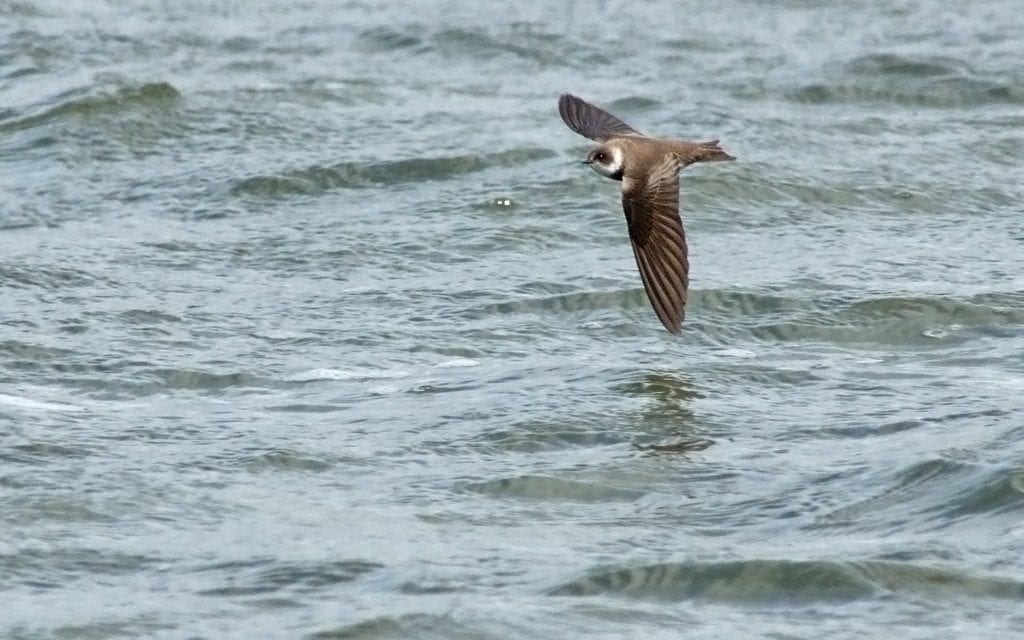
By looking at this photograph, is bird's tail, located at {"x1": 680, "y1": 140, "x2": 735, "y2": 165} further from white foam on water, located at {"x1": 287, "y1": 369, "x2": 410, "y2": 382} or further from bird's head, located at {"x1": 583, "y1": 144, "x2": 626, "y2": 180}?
white foam on water, located at {"x1": 287, "y1": 369, "x2": 410, "y2": 382}

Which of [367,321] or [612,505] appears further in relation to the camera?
[367,321]

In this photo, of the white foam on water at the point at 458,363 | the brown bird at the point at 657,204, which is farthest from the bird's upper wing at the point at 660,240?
the white foam on water at the point at 458,363

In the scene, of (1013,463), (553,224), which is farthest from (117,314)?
(1013,463)

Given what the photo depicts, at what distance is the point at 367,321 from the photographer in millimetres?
6090

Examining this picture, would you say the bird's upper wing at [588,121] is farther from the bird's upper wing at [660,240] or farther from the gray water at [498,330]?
the bird's upper wing at [660,240]

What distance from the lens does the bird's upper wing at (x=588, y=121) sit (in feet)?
21.7

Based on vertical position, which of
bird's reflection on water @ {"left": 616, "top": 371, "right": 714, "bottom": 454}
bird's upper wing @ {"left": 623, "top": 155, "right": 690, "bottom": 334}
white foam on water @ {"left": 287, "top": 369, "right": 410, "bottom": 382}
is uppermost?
bird's upper wing @ {"left": 623, "top": 155, "right": 690, "bottom": 334}

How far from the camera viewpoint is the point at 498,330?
235 inches

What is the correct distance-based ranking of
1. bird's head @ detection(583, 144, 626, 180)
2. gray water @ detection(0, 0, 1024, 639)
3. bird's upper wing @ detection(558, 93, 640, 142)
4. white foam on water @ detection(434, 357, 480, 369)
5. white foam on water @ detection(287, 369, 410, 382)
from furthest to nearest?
bird's upper wing @ detection(558, 93, 640, 142) < bird's head @ detection(583, 144, 626, 180) < white foam on water @ detection(434, 357, 480, 369) < white foam on water @ detection(287, 369, 410, 382) < gray water @ detection(0, 0, 1024, 639)

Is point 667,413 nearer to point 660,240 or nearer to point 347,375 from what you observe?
point 660,240

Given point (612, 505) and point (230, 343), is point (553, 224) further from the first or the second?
point (612, 505)

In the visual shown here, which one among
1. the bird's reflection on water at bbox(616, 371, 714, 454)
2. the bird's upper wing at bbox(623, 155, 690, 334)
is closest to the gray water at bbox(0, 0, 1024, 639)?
the bird's reflection on water at bbox(616, 371, 714, 454)

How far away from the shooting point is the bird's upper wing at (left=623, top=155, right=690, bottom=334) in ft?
18.2

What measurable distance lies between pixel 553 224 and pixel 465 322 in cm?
123
